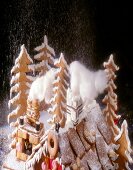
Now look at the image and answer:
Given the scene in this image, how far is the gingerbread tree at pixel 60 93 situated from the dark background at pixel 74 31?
14.0ft

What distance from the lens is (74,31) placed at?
585 inches

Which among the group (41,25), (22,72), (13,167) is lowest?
(13,167)

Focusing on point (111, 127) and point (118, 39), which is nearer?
Answer: point (111, 127)

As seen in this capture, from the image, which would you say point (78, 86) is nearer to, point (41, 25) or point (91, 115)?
point (91, 115)

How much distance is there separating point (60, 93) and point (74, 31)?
205 inches

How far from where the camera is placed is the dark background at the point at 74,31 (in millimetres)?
14586

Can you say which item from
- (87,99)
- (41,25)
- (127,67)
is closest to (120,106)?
(127,67)

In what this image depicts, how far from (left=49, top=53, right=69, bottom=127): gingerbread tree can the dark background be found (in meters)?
4.27

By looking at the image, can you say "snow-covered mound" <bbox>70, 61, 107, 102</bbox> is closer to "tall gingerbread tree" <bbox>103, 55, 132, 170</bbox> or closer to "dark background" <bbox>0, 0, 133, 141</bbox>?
"tall gingerbread tree" <bbox>103, 55, 132, 170</bbox>

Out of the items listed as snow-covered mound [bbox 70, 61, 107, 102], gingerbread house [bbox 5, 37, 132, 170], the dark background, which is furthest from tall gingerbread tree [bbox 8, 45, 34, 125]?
the dark background

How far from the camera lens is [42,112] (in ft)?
34.4

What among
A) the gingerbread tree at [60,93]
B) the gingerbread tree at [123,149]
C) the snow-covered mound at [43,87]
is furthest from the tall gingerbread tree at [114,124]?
the snow-covered mound at [43,87]

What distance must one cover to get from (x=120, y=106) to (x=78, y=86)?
15.0 ft

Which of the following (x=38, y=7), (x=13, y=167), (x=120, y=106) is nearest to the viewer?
(x=13, y=167)
